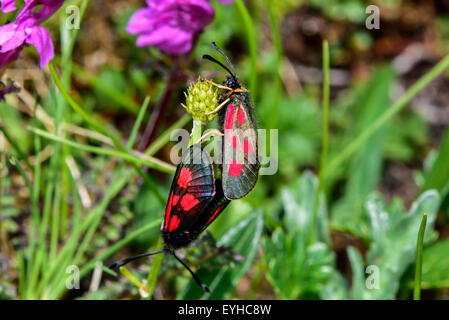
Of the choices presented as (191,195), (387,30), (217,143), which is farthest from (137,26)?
(387,30)

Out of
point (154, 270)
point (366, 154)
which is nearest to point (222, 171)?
point (154, 270)

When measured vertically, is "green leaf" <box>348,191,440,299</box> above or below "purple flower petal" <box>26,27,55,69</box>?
below

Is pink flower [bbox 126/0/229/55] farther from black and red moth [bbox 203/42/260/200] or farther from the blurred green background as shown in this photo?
black and red moth [bbox 203/42/260/200]

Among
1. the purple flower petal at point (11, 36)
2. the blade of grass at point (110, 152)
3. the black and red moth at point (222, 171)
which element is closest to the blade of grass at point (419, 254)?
the black and red moth at point (222, 171)

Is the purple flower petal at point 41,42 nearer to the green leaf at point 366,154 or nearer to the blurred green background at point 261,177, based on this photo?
the blurred green background at point 261,177

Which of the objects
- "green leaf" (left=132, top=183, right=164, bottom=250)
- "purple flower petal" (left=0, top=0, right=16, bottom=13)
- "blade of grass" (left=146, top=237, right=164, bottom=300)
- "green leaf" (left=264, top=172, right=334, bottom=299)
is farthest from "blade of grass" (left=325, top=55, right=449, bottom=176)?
"purple flower petal" (left=0, top=0, right=16, bottom=13)

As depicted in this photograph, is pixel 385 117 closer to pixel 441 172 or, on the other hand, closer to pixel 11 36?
pixel 441 172
